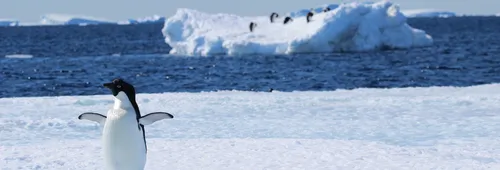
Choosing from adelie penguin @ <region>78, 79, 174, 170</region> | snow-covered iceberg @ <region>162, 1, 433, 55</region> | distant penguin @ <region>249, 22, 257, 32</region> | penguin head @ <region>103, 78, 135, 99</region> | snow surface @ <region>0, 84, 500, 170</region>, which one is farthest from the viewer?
distant penguin @ <region>249, 22, 257, 32</region>

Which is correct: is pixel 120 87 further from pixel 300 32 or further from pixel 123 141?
pixel 300 32

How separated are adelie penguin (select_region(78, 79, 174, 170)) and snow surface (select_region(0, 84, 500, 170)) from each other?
0.89m

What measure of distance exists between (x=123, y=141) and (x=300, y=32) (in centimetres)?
3261

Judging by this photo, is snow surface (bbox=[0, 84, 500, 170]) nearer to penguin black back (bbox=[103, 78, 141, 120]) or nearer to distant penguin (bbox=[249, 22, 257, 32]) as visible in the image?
penguin black back (bbox=[103, 78, 141, 120])

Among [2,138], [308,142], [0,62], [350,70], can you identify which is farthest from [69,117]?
[0,62]

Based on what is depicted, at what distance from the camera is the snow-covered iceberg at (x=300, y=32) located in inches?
1446

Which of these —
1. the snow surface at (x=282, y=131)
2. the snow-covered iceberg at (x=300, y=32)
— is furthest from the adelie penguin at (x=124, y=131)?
the snow-covered iceberg at (x=300, y=32)

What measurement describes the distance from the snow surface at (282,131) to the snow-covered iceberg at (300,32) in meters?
21.1

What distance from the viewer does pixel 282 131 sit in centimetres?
1029

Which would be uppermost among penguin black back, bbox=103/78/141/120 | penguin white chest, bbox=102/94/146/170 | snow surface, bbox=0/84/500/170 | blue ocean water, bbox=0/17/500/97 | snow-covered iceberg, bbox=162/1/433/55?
penguin black back, bbox=103/78/141/120

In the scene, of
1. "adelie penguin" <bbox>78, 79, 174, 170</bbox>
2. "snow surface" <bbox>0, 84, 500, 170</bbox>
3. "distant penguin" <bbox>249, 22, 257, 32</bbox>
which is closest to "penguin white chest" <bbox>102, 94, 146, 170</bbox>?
"adelie penguin" <bbox>78, 79, 174, 170</bbox>

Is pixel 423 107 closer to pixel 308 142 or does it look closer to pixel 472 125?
pixel 472 125

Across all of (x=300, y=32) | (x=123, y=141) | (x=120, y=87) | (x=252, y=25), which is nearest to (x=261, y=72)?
(x=300, y=32)

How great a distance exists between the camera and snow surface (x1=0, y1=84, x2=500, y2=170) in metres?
7.73
